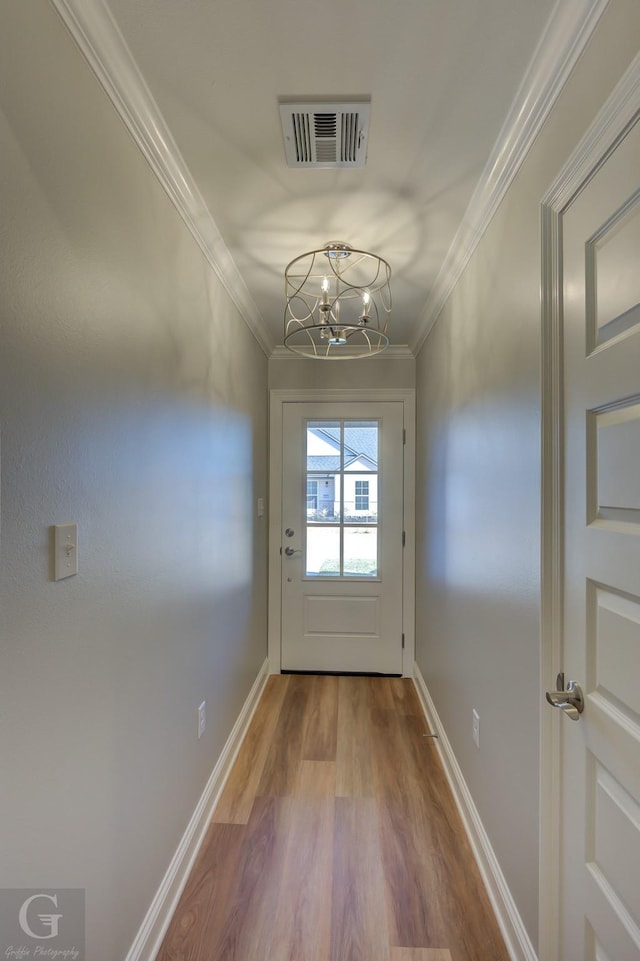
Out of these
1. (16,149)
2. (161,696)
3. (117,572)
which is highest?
(16,149)

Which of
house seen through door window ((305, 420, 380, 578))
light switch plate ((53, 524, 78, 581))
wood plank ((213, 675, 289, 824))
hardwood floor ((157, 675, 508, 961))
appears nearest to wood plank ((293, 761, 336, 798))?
hardwood floor ((157, 675, 508, 961))

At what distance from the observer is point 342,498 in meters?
3.19

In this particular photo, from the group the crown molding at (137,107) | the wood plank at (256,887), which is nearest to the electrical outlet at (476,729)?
the wood plank at (256,887)

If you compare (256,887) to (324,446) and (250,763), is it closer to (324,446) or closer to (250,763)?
(250,763)

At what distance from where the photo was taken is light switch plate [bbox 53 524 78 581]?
877 millimetres

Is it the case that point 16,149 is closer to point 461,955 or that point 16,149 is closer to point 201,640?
point 201,640

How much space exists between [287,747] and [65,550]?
189 cm

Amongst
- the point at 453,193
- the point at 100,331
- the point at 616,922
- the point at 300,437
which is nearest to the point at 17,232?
the point at 100,331

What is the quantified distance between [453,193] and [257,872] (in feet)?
7.96

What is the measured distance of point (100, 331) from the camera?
3.42 ft

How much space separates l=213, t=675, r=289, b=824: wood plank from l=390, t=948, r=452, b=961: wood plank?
2.40ft

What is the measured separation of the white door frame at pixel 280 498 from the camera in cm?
316

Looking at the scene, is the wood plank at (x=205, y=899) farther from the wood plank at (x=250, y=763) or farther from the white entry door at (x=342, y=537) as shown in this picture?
the white entry door at (x=342, y=537)

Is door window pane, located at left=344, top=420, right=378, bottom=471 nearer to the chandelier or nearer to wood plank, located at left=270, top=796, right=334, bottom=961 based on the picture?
the chandelier
